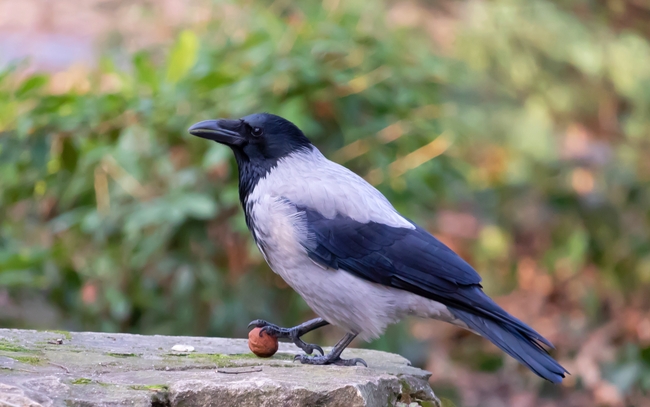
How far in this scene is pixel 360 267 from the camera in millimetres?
3230

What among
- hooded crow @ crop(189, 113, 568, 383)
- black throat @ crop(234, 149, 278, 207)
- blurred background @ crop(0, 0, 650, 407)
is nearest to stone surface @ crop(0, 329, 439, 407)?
hooded crow @ crop(189, 113, 568, 383)

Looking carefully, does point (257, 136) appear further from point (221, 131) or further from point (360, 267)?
point (360, 267)

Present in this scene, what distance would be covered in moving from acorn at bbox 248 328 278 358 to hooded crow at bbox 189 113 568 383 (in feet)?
0.14

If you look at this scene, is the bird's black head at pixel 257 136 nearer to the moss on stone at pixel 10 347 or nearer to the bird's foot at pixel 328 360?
the bird's foot at pixel 328 360

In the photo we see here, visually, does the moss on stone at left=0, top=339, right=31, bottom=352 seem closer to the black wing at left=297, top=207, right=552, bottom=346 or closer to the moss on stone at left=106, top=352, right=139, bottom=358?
the moss on stone at left=106, top=352, right=139, bottom=358

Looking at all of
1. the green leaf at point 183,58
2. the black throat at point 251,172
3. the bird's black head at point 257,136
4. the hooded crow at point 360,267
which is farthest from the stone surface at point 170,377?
the green leaf at point 183,58

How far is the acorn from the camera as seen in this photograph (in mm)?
3270

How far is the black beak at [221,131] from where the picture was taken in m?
3.53

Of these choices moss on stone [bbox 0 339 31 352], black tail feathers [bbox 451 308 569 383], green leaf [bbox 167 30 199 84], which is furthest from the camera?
green leaf [bbox 167 30 199 84]

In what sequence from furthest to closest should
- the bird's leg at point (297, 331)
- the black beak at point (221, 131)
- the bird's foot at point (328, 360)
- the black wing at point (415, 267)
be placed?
the black beak at point (221, 131), the bird's leg at point (297, 331), the bird's foot at point (328, 360), the black wing at point (415, 267)

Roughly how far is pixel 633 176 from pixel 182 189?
3.77 m

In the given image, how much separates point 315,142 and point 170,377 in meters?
2.54

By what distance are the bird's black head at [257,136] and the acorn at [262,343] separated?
0.77 m

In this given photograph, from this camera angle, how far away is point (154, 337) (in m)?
3.64
